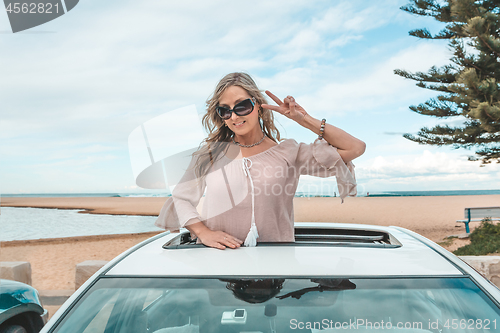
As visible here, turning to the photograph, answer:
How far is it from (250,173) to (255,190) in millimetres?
106

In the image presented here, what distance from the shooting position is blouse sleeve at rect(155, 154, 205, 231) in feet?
6.40

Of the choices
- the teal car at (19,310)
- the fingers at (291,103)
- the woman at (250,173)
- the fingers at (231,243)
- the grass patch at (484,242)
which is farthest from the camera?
the grass patch at (484,242)

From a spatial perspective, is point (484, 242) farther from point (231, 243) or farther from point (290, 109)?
point (231, 243)

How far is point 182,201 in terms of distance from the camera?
6.45 feet

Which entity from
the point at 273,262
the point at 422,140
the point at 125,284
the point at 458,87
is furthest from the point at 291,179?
the point at 422,140

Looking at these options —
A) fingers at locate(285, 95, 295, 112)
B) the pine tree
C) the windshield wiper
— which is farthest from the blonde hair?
the pine tree

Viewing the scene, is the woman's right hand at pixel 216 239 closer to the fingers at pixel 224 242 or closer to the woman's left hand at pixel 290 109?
the fingers at pixel 224 242

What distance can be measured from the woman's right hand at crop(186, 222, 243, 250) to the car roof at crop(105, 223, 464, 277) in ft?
0.15

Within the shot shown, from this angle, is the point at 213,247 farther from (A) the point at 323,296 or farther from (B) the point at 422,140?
(B) the point at 422,140

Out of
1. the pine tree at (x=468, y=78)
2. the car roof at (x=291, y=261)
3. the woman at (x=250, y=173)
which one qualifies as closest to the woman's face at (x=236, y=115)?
the woman at (x=250, y=173)

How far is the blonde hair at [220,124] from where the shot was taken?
6.93ft

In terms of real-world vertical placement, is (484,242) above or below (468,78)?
below

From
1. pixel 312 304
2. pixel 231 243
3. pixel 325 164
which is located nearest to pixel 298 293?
pixel 312 304

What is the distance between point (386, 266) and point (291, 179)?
34.2 inches
